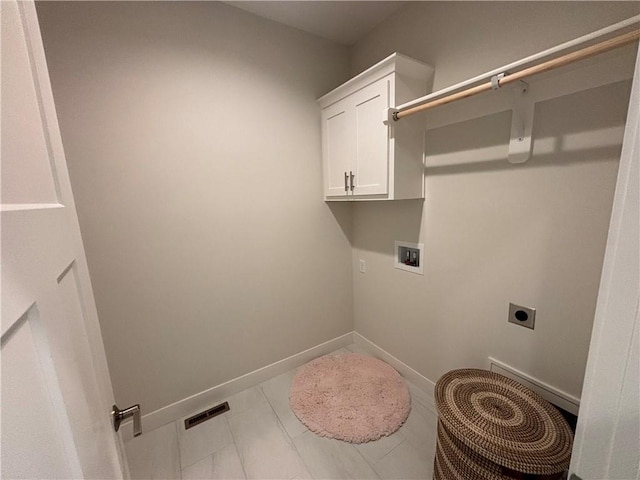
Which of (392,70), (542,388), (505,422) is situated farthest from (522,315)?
(392,70)

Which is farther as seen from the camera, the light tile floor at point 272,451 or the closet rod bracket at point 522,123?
the light tile floor at point 272,451

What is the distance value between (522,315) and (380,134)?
1243 mm

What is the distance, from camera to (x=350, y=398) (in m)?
1.79

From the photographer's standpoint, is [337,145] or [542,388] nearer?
[542,388]

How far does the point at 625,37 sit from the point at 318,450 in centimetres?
215

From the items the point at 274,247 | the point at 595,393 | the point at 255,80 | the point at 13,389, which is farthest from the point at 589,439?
the point at 255,80

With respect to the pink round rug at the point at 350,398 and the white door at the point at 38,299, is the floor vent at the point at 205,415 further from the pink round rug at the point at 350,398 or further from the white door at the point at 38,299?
the white door at the point at 38,299

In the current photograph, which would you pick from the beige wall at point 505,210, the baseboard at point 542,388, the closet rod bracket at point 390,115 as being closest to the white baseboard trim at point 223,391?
the beige wall at point 505,210

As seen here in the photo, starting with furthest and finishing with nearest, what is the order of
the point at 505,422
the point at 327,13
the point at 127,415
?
the point at 327,13 < the point at 505,422 < the point at 127,415

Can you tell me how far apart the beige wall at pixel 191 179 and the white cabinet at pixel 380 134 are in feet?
1.11

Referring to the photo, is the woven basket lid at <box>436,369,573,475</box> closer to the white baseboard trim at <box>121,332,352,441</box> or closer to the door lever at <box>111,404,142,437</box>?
the door lever at <box>111,404,142,437</box>

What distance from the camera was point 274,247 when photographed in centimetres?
197

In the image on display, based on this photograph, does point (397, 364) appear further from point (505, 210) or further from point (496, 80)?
point (496, 80)

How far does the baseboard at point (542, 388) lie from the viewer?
1170 millimetres
